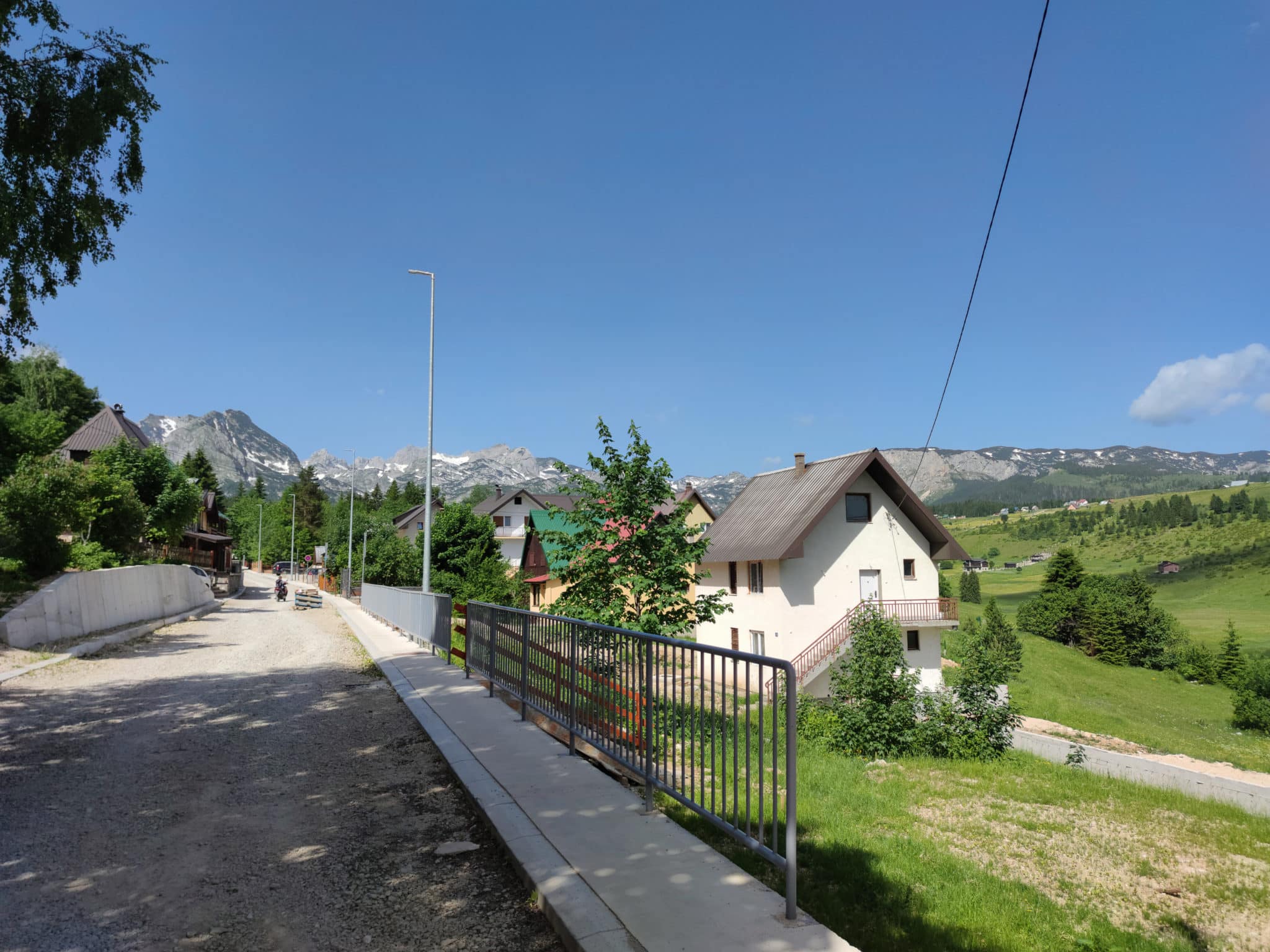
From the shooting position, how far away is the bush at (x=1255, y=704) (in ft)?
132

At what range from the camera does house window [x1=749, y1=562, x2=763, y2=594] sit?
31.9m

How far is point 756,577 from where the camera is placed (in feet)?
106

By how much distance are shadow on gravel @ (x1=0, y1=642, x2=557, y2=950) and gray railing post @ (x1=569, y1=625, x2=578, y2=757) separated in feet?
3.75

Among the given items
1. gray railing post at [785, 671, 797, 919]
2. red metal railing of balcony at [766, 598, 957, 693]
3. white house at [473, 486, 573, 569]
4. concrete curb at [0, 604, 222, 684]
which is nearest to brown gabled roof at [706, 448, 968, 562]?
red metal railing of balcony at [766, 598, 957, 693]

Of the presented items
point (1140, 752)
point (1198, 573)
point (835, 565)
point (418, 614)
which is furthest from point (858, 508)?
point (1198, 573)

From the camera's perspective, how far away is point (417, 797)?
594cm

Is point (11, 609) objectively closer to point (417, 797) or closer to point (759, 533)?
point (417, 797)

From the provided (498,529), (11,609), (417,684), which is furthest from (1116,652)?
(11,609)

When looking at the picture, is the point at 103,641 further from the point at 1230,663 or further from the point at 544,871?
the point at 1230,663

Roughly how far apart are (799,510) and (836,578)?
349cm

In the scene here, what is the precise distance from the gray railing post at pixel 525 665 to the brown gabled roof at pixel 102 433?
44801 mm

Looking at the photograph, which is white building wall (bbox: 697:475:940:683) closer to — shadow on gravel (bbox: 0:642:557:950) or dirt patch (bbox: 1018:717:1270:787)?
dirt patch (bbox: 1018:717:1270:787)

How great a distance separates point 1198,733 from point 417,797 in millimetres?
43362

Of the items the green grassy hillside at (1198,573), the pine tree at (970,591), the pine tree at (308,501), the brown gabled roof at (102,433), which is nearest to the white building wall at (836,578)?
the brown gabled roof at (102,433)
